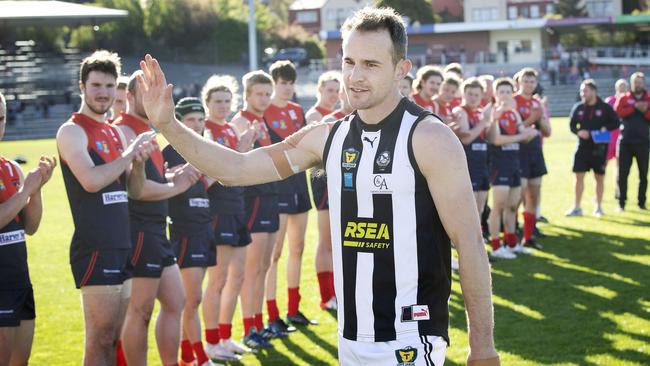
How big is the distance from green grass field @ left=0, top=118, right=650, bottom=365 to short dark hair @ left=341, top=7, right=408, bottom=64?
3.98m

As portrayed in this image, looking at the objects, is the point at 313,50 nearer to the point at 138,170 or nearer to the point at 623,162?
the point at 623,162

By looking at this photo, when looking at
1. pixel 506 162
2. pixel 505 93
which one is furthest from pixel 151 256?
pixel 506 162

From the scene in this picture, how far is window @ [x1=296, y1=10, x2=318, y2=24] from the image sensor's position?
299ft

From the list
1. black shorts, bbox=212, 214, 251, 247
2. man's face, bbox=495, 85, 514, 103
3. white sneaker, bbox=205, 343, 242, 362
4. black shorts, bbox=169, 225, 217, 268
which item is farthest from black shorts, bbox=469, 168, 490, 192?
black shorts, bbox=169, 225, 217, 268

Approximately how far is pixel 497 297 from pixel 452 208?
19.5 feet

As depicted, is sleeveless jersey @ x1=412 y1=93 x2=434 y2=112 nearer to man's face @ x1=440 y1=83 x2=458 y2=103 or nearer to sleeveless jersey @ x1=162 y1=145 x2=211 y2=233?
man's face @ x1=440 y1=83 x2=458 y2=103

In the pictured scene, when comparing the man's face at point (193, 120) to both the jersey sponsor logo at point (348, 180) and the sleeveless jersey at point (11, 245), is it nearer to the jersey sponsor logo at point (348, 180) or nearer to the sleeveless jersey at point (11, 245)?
the sleeveless jersey at point (11, 245)

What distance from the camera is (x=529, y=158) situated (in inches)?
475

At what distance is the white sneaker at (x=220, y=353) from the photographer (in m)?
7.12

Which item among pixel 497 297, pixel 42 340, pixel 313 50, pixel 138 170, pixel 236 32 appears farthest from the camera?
pixel 313 50

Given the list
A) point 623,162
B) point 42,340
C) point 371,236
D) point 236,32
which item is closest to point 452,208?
point 371,236

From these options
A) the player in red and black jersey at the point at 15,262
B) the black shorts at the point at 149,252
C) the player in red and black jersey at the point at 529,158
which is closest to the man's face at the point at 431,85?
the player in red and black jersey at the point at 529,158

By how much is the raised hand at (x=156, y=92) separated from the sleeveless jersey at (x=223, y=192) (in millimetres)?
3553

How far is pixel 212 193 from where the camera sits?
23.8 ft
